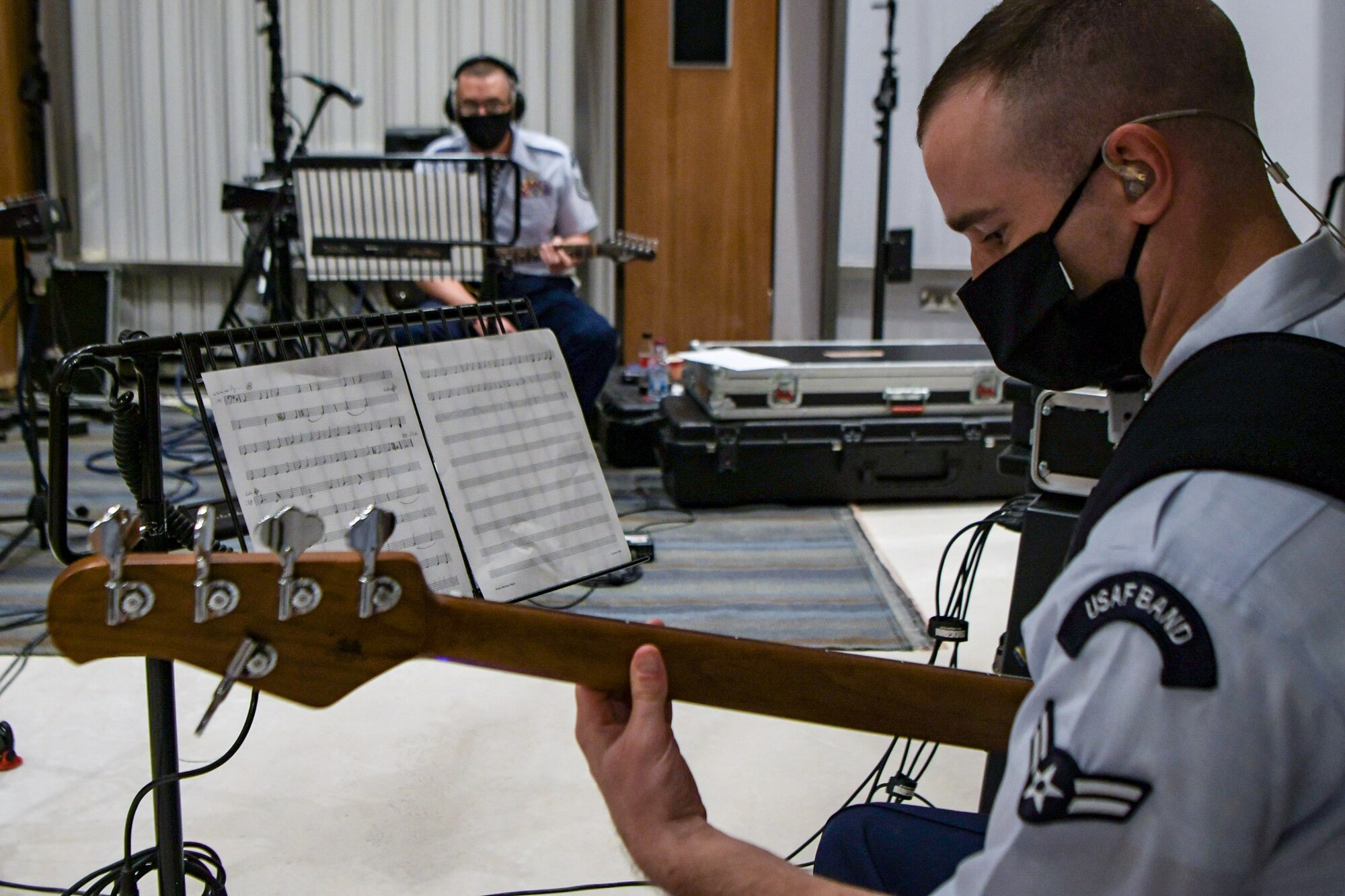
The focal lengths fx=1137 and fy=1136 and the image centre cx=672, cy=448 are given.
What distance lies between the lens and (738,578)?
2908 millimetres

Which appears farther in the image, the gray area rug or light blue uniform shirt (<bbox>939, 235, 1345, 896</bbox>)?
the gray area rug

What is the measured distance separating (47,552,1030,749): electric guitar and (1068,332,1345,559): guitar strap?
246 millimetres

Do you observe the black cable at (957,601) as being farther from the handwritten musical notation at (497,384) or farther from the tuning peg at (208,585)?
the tuning peg at (208,585)

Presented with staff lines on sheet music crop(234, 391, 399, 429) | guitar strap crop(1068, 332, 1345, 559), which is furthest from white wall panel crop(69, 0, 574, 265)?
guitar strap crop(1068, 332, 1345, 559)

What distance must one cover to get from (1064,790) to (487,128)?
3.31 m

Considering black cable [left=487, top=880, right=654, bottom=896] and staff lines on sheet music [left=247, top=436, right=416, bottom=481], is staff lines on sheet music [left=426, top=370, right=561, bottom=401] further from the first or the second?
black cable [left=487, top=880, right=654, bottom=896]

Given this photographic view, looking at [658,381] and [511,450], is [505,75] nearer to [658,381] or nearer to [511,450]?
[658,381]

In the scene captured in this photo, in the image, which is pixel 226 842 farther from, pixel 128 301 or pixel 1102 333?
pixel 128 301

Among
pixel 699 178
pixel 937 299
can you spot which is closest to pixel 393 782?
pixel 699 178

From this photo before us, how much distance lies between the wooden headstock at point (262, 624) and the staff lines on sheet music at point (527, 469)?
30 cm

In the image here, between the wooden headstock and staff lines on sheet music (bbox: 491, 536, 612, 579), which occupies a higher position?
the wooden headstock

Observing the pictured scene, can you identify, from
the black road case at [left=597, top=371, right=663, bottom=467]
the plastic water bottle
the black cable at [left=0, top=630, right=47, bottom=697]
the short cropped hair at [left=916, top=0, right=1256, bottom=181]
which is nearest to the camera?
the short cropped hair at [left=916, top=0, right=1256, bottom=181]

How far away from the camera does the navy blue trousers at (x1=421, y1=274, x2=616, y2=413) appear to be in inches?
138

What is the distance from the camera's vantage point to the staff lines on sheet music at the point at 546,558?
111 cm
